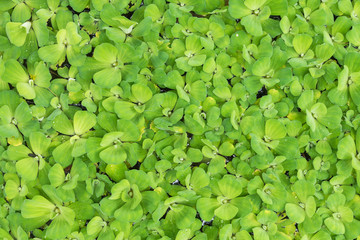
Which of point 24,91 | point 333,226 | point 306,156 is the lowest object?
point 333,226

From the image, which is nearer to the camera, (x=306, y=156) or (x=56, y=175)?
(x=56, y=175)

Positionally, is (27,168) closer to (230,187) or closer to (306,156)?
Result: (230,187)

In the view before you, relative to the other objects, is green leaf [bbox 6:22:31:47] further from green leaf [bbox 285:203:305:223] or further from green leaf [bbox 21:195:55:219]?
green leaf [bbox 285:203:305:223]

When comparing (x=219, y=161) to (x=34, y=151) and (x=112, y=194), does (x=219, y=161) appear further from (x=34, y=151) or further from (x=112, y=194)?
(x=34, y=151)

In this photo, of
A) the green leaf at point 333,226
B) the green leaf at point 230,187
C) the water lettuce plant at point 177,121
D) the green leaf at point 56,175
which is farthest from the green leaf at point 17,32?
the green leaf at point 333,226

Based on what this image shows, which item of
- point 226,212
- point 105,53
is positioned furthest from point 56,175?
point 226,212

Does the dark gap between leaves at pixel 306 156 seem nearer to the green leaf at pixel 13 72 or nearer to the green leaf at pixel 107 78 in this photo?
the green leaf at pixel 107 78

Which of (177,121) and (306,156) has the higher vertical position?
(177,121)

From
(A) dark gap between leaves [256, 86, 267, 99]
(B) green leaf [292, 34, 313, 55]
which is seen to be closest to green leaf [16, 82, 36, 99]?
(A) dark gap between leaves [256, 86, 267, 99]

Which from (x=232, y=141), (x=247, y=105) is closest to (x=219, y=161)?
(x=232, y=141)
